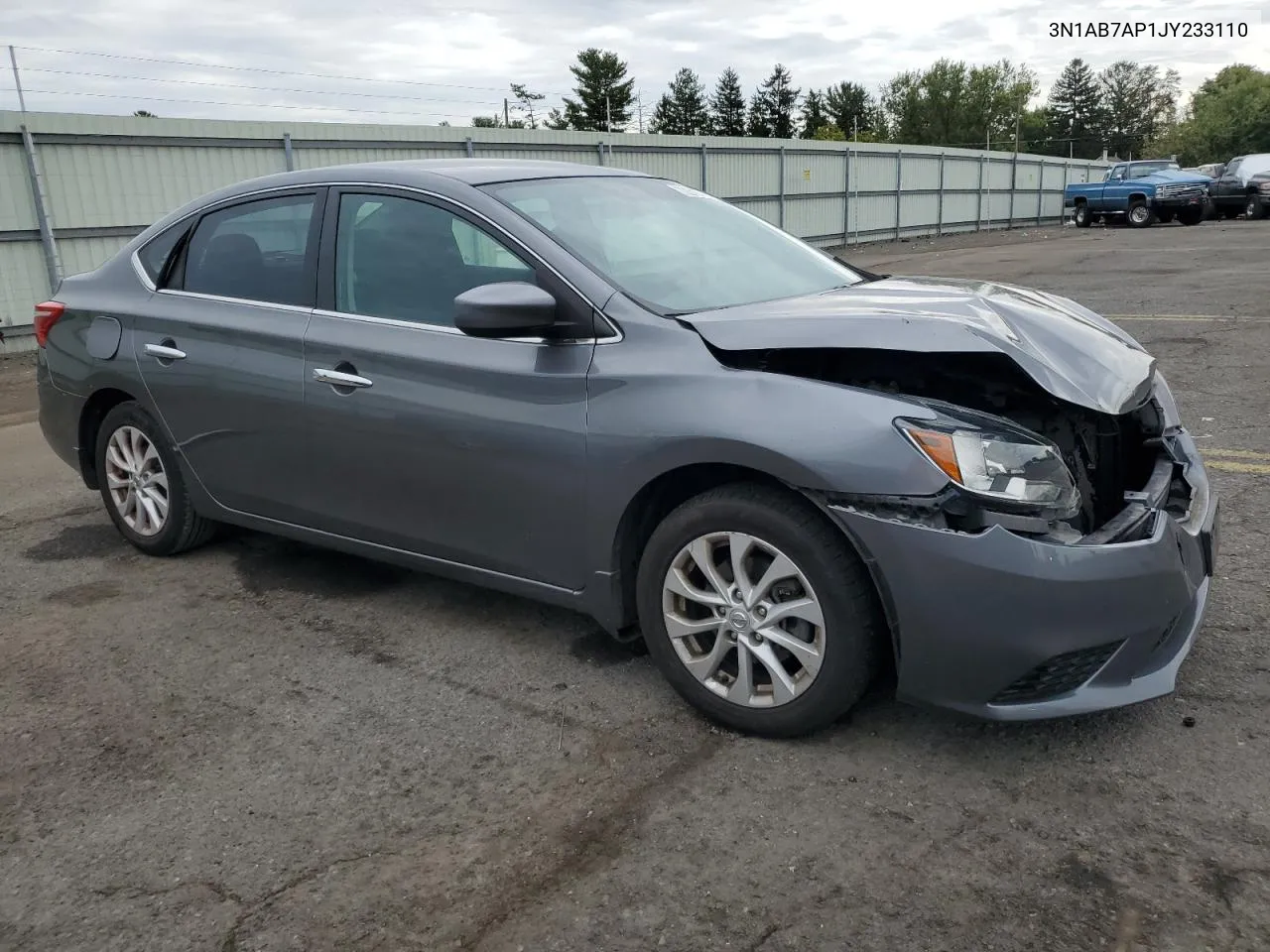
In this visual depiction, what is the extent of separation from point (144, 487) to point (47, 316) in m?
0.95

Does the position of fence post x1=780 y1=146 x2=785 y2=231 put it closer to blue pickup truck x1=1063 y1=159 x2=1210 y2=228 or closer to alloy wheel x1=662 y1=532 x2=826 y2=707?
blue pickup truck x1=1063 y1=159 x2=1210 y2=228

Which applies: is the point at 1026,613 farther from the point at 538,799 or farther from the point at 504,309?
the point at 504,309

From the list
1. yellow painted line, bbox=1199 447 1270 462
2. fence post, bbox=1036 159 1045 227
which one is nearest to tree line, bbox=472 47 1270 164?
fence post, bbox=1036 159 1045 227

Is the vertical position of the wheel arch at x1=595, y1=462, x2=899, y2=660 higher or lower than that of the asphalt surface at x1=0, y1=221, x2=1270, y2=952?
higher

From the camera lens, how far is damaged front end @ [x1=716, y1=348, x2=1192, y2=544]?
2637mm

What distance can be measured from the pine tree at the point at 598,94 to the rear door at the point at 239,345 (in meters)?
86.5

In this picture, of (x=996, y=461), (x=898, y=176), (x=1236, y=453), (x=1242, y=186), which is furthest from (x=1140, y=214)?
(x=996, y=461)

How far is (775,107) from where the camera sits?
106 meters

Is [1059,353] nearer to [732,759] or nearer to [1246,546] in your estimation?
[732,759]

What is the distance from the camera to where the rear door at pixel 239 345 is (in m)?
3.95

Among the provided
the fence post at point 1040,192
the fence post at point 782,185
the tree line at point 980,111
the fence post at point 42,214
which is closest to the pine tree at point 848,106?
the tree line at point 980,111

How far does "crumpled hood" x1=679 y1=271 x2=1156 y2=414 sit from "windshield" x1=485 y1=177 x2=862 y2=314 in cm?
22

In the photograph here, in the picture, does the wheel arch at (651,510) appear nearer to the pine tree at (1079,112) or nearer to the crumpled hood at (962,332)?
the crumpled hood at (962,332)

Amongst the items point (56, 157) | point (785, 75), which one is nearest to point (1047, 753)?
point (56, 157)
